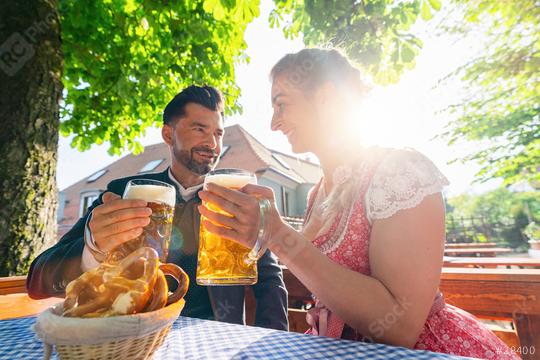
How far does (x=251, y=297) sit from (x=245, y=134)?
18.8m

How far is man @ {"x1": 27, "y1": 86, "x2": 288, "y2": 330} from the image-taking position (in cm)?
106

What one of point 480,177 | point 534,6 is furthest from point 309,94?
point 480,177

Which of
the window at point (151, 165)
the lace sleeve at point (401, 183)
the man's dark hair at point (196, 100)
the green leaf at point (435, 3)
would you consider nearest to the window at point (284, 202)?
the window at point (151, 165)

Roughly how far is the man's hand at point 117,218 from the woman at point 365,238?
229 mm

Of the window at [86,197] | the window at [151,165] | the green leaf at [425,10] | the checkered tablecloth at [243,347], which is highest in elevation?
the window at [151,165]

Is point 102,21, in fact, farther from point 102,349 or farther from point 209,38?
point 102,349

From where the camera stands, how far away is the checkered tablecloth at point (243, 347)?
2.75 ft

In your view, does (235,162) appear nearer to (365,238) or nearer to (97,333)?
(365,238)

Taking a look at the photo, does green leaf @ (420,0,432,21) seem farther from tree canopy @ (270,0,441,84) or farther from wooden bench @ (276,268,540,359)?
wooden bench @ (276,268,540,359)

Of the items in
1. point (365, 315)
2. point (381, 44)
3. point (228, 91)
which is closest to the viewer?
point (365, 315)

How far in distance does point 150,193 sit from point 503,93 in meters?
10.4

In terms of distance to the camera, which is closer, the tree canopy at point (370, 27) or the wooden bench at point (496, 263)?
the wooden bench at point (496, 263)

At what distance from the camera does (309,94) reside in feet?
5.50

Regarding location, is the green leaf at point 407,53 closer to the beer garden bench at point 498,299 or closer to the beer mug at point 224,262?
the beer garden bench at point 498,299
